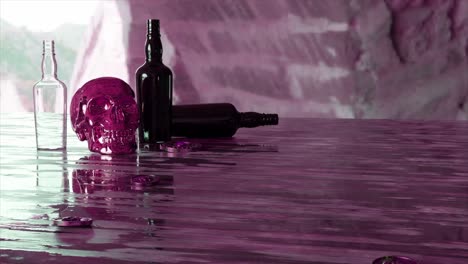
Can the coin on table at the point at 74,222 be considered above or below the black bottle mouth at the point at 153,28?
below

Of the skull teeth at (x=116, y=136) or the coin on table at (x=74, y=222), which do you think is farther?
the skull teeth at (x=116, y=136)

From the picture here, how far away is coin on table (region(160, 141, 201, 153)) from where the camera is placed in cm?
116

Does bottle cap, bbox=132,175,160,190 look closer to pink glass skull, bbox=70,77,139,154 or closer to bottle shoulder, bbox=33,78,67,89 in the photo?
pink glass skull, bbox=70,77,139,154

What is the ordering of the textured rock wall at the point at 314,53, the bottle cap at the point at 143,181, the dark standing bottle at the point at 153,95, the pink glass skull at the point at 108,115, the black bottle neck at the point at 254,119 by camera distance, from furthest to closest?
the textured rock wall at the point at 314,53 → the black bottle neck at the point at 254,119 → the dark standing bottle at the point at 153,95 → the pink glass skull at the point at 108,115 → the bottle cap at the point at 143,181

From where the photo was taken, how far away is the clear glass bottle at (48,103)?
1174 millimetres

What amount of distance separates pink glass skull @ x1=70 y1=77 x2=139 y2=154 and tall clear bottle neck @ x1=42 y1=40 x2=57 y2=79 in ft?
0.25

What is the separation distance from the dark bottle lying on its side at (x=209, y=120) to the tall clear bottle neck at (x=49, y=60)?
0.24 metres

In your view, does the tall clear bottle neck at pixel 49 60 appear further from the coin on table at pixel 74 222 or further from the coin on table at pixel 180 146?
the coin on table at pixel 74 222

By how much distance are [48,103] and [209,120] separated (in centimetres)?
30

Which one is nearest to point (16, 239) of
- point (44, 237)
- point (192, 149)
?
point (44, 237)

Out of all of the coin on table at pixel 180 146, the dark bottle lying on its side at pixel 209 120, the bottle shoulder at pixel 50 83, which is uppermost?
the bottle shoulder at pixel 50 83

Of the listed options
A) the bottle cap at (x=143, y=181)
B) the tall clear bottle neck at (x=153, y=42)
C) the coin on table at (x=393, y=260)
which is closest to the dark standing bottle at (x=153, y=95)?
the tall clear bottle neck at (x=153, y=42)

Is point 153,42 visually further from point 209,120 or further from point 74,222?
point 74,222

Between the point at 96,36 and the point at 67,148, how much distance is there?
6.31ft
